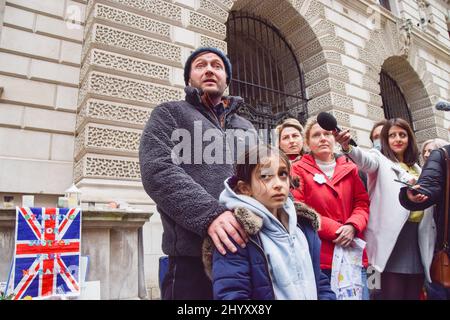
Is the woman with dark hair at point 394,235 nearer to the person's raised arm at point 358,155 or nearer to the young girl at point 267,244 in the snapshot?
the person's raised arm at point 358,155

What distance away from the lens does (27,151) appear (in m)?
4.33

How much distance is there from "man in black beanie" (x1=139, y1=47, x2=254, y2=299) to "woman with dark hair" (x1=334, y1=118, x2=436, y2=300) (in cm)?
103

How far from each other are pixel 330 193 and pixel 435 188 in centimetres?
70

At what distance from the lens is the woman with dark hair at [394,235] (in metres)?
2.29

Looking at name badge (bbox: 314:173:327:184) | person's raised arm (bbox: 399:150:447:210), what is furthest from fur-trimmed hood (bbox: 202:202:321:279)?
person's raised arm (bbox: 399:150:447:210)

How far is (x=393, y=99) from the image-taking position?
10.4 m

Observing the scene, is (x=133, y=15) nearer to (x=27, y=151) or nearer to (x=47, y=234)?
(x=27, y=151)

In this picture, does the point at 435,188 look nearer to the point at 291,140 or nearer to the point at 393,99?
the point at 291,140

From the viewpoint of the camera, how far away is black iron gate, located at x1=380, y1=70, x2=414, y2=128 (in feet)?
33.8

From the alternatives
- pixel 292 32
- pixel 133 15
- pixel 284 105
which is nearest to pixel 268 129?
pixel 284 105

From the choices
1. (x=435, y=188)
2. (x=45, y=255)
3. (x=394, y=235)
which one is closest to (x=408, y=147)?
(x=435, y=188)

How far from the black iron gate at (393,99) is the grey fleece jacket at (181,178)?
399 inches

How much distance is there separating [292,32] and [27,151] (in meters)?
6.38

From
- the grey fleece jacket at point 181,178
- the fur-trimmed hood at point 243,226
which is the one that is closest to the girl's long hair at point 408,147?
the grey fleece jacket at point 181,178
